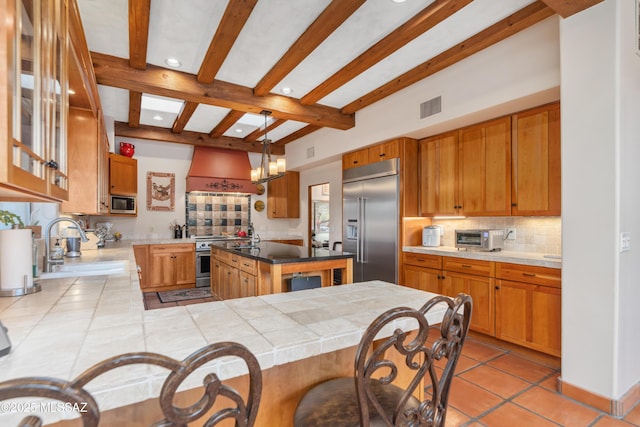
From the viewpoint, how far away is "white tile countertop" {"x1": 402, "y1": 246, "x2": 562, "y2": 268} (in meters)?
2.70

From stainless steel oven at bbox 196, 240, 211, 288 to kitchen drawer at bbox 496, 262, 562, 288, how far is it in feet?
15.5

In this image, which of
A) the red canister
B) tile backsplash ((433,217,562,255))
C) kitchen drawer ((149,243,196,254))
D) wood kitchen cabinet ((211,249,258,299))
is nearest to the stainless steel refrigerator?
tile backsplash ((433,217,562,255))

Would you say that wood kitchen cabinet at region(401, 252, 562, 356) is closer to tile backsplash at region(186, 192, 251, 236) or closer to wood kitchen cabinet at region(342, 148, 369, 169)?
wood kitchen cabinet at region(342, 148, 369, 169)

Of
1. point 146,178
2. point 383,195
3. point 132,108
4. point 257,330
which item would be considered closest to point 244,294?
point 383,195

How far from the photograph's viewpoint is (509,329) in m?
2.97

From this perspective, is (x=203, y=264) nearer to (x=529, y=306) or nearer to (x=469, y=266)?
(x=469, y=266)

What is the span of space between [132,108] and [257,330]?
15.2ft

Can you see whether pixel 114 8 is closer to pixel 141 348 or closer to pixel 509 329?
pixel 141 348

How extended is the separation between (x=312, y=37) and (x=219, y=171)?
4232 mm

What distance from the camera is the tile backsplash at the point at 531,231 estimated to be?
3.11m

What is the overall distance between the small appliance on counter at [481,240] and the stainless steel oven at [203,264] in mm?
4308

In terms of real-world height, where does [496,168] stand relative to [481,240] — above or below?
above

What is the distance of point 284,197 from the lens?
710 centimetres

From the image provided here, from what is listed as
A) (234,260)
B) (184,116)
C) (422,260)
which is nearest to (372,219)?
(422,260)
